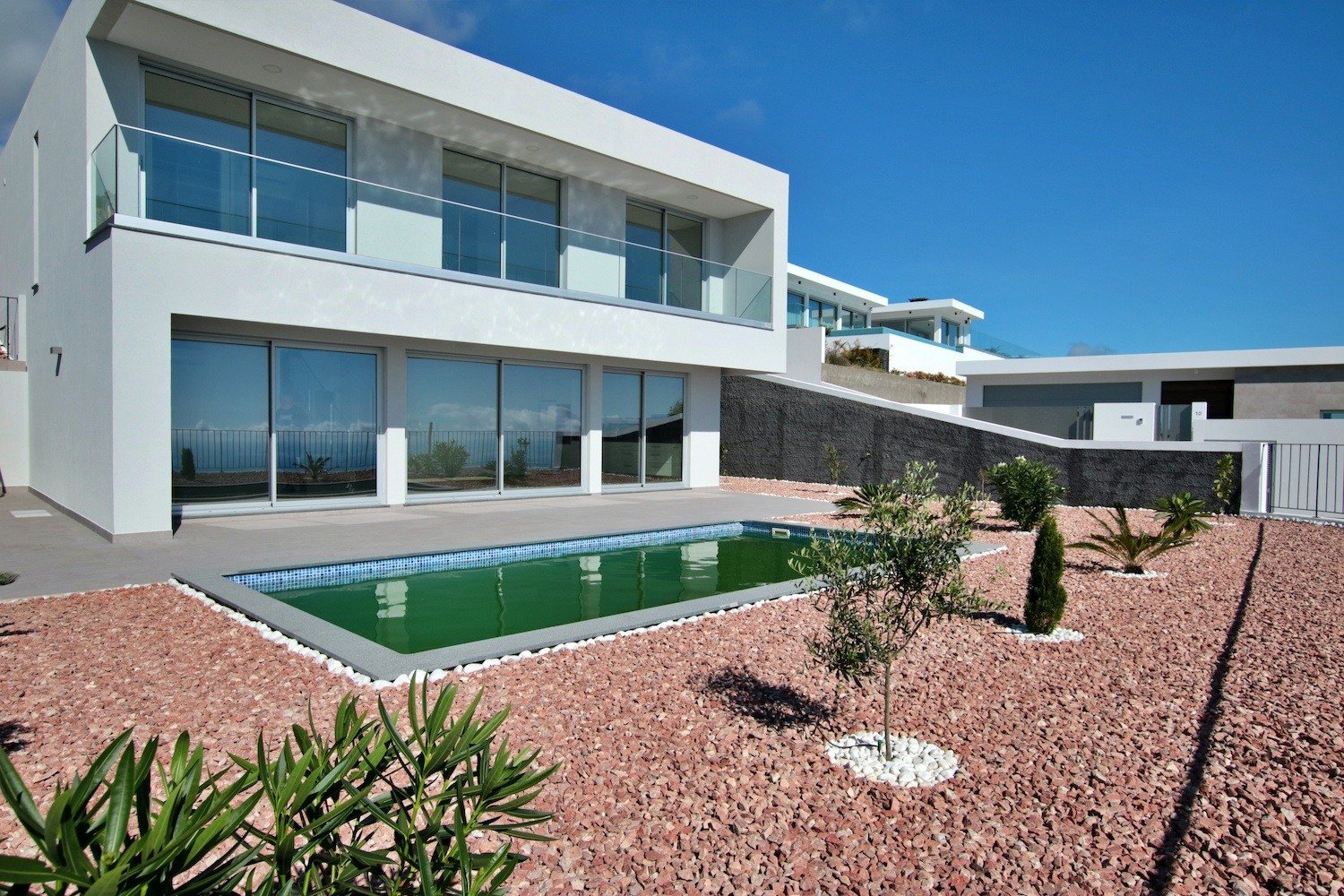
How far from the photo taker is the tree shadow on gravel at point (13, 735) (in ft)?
12.7

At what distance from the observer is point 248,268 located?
10.4 m

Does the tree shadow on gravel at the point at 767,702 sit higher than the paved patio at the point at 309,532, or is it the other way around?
the paved patio at the point at 309,532

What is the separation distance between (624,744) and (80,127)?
1107 cm

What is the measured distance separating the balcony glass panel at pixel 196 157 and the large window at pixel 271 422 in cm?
189

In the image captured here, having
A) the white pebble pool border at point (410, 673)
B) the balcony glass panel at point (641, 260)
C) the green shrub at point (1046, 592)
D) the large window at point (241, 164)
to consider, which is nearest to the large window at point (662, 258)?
the balcony glass panel at point (641, 260)

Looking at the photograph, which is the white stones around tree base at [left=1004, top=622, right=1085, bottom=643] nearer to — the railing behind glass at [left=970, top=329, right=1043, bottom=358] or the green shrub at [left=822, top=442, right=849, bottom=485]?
the green shrub at [left=822, top=442, right=849, bottom=485]

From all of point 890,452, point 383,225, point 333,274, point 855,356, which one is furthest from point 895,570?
point 855,356

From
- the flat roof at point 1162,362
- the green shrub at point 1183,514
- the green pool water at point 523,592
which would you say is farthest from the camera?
the flat roof at point 1162,362

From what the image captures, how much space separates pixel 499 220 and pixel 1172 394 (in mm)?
25373

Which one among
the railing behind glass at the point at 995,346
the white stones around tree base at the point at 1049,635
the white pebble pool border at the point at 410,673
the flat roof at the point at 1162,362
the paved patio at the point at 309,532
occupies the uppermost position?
the railing behind glass at the point at 995,346

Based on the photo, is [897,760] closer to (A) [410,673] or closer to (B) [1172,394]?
(A) [410,673]

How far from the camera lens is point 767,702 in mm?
4766

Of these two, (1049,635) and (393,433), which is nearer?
(1049,635)

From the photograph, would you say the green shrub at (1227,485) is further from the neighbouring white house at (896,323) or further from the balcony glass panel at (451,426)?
the neighbouring white house at (896,323)
